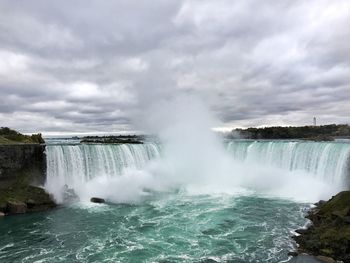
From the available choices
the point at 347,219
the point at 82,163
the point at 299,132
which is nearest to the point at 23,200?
the point at 82,163

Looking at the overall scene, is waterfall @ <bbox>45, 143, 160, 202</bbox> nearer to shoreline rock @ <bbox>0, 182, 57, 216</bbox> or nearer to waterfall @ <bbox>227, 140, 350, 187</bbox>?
shoreline rock @ <bbox>0, 182, 57, 216</bbox>

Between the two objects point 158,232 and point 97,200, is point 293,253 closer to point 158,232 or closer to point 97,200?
point 158,232

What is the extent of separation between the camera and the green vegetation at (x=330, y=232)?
10.9 metres

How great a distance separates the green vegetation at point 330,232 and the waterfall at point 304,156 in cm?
660

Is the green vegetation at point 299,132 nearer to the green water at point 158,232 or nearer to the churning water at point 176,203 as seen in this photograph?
the churning water at point 176,203

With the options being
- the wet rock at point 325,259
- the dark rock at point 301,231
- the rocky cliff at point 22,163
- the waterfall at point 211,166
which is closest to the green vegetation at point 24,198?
the rocky cliff at point 22,163

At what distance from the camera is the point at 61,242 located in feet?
42.8

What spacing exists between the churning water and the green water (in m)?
0.04

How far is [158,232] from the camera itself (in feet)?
46.6

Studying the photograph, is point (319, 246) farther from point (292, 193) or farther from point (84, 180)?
point (84, 180)

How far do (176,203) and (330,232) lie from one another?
958 cm

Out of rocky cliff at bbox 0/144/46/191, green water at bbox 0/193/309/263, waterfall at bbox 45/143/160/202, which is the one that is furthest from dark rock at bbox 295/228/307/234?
rocky cliff at bbox 0/144/46/191

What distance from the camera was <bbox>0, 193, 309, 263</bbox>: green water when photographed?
454 inches

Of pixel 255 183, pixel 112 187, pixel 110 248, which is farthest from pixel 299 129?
pixel 110 248
